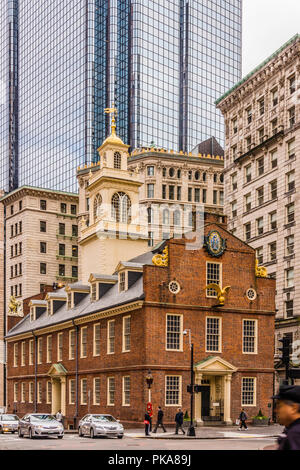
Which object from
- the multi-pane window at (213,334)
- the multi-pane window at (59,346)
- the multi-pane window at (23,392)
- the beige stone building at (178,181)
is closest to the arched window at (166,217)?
the beige stone building at (178,181)

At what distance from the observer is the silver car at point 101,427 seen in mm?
38625

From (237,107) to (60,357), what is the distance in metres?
40.1

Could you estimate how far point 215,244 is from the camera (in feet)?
170

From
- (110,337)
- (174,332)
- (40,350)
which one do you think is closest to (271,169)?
(40,350)

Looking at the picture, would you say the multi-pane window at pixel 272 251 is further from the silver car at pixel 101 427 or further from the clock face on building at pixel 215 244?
the silver car at pixel 101 427

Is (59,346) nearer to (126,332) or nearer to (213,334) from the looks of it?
(126,332)

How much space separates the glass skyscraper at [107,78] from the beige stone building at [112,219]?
271 ft

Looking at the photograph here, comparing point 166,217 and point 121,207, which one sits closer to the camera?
point 121,207

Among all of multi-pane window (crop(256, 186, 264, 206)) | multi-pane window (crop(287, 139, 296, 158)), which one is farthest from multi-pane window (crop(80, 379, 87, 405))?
multi-pane window (crop(287, 139, 296, 158))

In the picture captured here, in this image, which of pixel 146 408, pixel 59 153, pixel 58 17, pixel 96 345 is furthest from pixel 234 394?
pixel 58 17

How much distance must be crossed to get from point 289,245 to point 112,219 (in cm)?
1914
